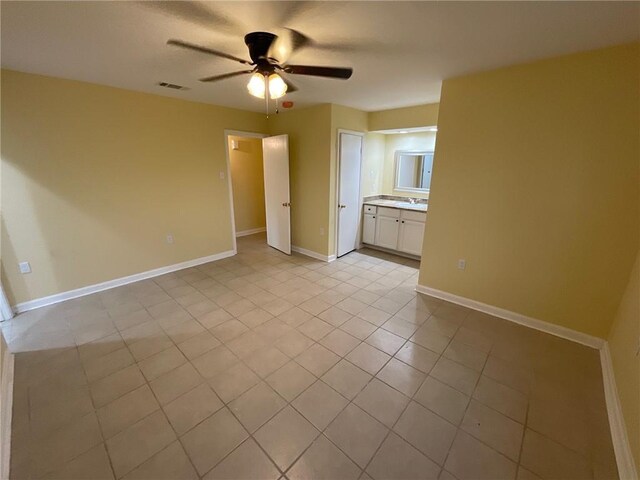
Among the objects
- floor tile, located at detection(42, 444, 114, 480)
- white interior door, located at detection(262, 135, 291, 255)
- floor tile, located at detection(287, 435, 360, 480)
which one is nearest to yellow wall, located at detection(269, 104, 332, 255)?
white interior door, located at detection(262, 135, 291, 255)

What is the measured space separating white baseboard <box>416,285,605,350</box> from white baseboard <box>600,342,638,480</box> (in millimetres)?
204

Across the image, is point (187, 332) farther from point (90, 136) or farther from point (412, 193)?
point (412, 193)

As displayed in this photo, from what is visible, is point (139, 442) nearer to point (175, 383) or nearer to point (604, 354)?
point (175, 383)

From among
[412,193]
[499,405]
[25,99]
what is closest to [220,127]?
[25,99]

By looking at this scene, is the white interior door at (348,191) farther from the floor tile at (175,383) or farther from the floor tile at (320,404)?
the floor tile at (175,383)

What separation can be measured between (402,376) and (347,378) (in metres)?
0.40

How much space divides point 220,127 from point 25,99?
6.46 feet

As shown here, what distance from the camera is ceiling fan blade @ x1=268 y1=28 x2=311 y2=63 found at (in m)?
1.70

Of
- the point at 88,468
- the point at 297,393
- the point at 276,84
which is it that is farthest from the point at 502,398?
the point at 276,84

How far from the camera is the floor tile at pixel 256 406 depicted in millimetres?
1602

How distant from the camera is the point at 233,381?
6.20 feet

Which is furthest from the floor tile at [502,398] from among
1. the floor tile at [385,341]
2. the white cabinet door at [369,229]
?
the white cabinet door at [369,229]

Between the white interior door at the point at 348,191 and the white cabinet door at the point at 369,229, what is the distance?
0.53 ft

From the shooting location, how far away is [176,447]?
1453 mm
